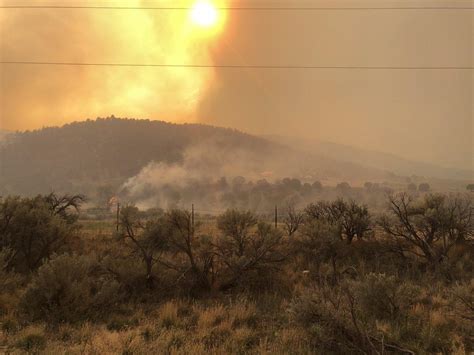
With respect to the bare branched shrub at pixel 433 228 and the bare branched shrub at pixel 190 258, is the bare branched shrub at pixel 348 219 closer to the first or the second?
the bare branched shrub at pixel 433 228

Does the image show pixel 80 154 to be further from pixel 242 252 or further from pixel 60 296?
pixel 60 296

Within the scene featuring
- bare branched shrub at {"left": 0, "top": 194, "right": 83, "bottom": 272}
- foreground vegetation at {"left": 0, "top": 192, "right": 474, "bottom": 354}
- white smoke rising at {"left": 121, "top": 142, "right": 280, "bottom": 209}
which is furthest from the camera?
white smoke rising at {"left": 121, "top": 142, "right": 280, "bottom": 209}

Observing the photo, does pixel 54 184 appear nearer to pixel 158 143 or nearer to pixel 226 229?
pixel 158 143

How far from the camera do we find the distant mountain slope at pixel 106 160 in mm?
140875

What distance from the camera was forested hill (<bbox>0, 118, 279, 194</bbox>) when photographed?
5492 inches

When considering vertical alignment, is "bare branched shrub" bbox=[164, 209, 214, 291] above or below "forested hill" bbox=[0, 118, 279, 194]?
below

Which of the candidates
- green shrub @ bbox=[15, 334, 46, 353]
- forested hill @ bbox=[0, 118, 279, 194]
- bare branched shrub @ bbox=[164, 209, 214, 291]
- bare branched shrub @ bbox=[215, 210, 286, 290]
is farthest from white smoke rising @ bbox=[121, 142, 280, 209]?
green shrub @ bbox=[15, 334, 46, 353]

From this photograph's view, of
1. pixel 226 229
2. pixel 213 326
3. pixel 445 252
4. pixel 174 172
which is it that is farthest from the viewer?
pixel 174 172

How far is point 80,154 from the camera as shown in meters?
163

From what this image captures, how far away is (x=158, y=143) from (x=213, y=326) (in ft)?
592

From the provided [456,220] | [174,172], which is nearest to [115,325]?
[456,220]

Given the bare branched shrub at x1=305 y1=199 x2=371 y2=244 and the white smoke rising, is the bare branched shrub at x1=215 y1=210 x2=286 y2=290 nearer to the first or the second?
the bare branched shrub at x1=305 y1=199 x2=371 y2=244

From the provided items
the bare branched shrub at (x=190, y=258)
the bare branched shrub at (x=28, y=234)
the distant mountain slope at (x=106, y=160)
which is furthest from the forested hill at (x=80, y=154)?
the bare branched shrub at (x=190, y=258)

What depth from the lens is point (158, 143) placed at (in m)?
181
